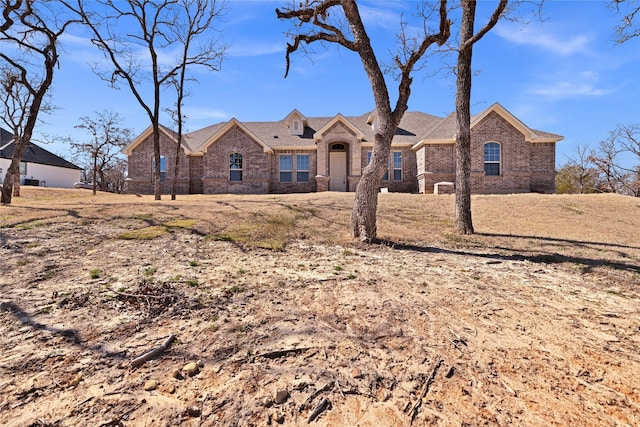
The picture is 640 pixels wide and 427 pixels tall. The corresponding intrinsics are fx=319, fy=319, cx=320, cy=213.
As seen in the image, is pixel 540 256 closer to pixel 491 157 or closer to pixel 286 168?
pixel 491 157

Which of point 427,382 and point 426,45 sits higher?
point 426,45

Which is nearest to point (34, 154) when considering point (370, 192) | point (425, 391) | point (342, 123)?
point (342, 123)

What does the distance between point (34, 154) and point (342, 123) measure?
35998mm

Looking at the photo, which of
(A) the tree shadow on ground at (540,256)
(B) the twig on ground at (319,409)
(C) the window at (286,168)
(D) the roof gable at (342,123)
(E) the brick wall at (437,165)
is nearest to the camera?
(B) the twig on ground at (319,409)

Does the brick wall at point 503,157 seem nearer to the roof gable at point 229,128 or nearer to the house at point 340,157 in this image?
the house at point 340,157

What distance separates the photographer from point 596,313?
3658 millimetres

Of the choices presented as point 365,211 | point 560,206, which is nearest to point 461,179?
point 365,211

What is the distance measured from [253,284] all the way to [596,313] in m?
4.14

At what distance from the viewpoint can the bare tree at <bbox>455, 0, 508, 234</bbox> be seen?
8.91 metres

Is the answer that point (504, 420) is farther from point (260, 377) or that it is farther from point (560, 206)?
point (560, 206)

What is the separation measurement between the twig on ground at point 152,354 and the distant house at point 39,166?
3993cm

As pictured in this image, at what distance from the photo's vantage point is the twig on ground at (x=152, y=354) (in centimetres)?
253

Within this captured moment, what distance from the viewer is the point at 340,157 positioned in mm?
22750

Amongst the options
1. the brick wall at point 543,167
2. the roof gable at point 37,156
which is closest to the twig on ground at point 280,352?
the brick wall at point 543,167
